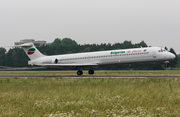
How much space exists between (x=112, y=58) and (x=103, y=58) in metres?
1.55

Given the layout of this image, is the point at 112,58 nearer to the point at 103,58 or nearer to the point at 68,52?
the point at 103,58

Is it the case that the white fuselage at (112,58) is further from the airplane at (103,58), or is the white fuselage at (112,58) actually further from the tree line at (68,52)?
the tree line at (68,52)

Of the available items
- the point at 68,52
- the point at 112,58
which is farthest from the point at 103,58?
the point at 68,52

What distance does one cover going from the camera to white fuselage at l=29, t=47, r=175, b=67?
3525 centimetres

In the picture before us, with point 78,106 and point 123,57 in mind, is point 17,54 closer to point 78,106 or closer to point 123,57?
point 123,57

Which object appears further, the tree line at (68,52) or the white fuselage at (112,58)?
the tree line at (68,52)

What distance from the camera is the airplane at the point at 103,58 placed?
35291 mm

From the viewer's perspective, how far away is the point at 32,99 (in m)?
12.7

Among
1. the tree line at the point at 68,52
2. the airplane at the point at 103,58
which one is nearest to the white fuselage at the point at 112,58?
the airplane at the point at 103,58

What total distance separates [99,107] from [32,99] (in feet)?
13.3

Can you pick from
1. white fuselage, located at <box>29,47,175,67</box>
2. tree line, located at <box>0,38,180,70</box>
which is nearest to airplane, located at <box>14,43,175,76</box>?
white fuselage, located at <box>29,47,175,67</box>

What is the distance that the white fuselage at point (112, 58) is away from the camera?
116 feet

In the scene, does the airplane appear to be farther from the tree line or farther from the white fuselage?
the tree line

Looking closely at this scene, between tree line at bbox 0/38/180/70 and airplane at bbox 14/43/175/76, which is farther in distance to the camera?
tree line at bbox 0/38/180/70
